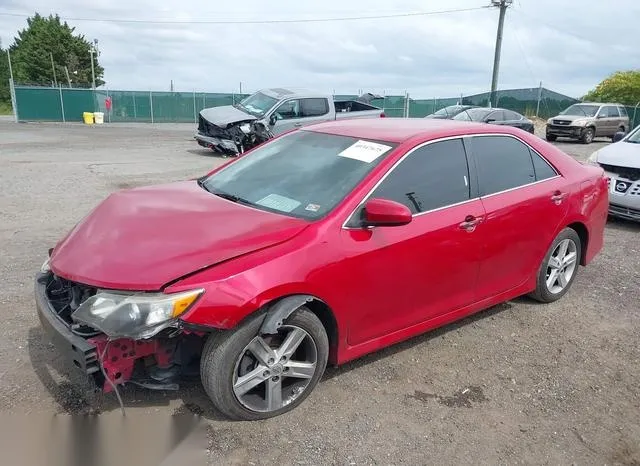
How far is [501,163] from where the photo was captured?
165 inches

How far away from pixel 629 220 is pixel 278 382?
6794mm

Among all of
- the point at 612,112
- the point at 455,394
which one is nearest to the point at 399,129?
the point at 455,394

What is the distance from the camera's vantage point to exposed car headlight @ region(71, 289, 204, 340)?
2.58m

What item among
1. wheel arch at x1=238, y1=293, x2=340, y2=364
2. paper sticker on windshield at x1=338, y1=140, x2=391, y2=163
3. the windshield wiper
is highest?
paper sticker on windshield at x1=338, y1=140, x2=391, y2=163

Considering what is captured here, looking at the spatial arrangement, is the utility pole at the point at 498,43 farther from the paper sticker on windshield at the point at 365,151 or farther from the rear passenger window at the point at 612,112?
the paper sticker on windshield at the point at 365,151

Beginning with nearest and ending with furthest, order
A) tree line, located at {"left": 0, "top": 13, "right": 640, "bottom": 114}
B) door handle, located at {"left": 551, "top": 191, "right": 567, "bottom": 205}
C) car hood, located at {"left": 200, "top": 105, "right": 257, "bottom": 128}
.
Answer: door handle, located at {"left": 551, "top": 191, "right": 567, "bottom": 205} < car hood, located at {"left": 200, "top": 105, "right": 257, "bottom": 128} < tree line, located at {"left": 0, "top": 13, "right": 640, "bottom": 114}

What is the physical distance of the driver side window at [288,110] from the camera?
1437cm

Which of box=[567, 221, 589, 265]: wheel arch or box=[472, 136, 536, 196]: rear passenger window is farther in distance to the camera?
box=[567, 221, 589, 265]: wheel arch

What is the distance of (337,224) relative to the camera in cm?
315

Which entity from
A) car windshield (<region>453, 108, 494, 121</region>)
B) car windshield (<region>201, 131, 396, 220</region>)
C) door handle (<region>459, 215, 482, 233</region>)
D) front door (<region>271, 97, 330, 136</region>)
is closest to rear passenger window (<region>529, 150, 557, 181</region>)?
door handle (<region>459, 215, 482, 233</region>)

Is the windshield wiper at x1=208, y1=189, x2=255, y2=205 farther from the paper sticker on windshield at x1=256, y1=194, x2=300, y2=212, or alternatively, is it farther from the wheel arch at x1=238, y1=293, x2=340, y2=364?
the wheel arch at x1=238, y1=293, x2=340, y2=364

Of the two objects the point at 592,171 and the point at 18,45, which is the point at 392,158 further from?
the point at 18,45

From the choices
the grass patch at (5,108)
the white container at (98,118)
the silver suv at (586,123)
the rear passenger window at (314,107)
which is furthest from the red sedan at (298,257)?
the grass patch at (5,108)

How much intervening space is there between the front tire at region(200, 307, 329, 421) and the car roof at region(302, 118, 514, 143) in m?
1.48
